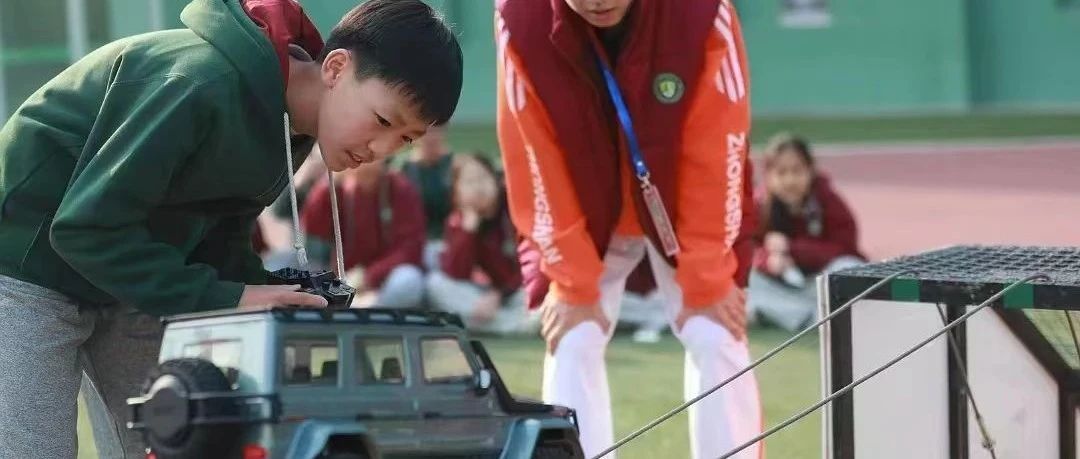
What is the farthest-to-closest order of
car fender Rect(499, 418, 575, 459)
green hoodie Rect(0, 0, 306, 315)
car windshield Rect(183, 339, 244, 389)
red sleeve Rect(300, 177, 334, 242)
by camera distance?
1. red sleeve Rect(300, 177, 334, 242)
2. green hoodie Rect(0, 0, 306, 315)
3. car fender Rect(499, 418, 575, 459)
4. car windshield Rect(183, 339, 244, 389)

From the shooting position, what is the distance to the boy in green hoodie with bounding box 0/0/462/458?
2.83 meters

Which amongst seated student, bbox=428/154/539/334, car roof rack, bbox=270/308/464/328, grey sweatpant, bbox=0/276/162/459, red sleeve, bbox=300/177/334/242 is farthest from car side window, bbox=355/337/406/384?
red sleeve, bbox=300/177/334/242

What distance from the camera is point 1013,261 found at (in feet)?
12.4

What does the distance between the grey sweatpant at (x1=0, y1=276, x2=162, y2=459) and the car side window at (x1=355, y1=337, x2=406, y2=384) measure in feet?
2.73

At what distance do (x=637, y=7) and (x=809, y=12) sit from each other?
64.6 ft

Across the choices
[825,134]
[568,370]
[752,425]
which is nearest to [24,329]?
[568,370]

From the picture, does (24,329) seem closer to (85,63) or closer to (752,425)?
(85,63)

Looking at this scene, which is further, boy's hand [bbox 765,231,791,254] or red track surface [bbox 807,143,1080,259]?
red track surface [bbox 807,143,1080,259]

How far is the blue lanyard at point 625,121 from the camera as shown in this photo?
13.0 ft

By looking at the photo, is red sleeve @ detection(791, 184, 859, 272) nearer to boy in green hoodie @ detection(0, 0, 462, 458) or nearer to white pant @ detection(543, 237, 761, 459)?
white pant @ detection(543, 237, 761, 459)

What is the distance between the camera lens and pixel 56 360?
10.4ft

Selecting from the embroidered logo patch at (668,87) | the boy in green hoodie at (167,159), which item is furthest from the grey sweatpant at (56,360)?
the embroidered logo patch at (668,87)

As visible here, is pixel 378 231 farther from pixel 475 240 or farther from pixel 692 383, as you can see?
pixel 692 383

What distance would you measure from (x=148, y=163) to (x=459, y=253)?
19.9ft
